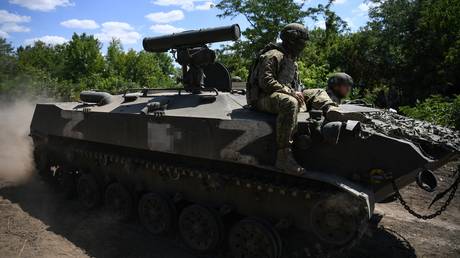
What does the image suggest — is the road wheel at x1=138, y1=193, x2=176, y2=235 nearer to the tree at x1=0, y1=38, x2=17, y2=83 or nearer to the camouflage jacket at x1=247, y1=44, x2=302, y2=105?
the camouflage jacket at x1=247, y1=44, x2=302, y2=105

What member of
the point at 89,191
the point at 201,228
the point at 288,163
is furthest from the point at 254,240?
the point at 89,191

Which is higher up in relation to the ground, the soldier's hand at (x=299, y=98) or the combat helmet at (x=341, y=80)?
the combat helmet at (x=341, y=80)

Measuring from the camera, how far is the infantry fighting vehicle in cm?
474

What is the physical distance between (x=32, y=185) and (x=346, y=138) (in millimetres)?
8372

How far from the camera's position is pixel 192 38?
7148 mm

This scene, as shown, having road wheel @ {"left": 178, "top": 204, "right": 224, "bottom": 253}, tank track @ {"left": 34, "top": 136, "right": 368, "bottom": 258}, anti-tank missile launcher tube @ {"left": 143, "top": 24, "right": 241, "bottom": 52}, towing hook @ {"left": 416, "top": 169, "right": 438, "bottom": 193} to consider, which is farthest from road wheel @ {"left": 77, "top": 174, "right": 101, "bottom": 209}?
towing hook @ {"left": 416, "top": 169, "right": 438, "bottom": 193}

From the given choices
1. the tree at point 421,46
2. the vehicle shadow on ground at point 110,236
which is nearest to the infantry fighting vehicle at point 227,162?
the vehicle shadow on ground at point 110,236

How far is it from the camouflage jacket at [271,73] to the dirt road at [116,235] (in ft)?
7.41

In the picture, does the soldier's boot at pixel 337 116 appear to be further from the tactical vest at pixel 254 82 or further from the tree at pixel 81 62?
the tree at pixel 81 62

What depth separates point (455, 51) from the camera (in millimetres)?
16062

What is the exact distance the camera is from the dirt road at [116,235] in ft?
20.6

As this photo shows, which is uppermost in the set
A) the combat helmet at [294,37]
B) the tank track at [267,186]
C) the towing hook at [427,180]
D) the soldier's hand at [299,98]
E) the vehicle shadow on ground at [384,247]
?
the combat helmet at [294,37]

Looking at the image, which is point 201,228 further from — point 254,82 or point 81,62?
point 81,62

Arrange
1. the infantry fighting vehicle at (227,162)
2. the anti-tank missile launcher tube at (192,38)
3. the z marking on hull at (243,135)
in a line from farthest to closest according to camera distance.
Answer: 1. the anti-tank missile launcher tube at (192,38)
2. the z marking on hull at (243,135)
3. the infantry fighting vehicle at (227,162)
